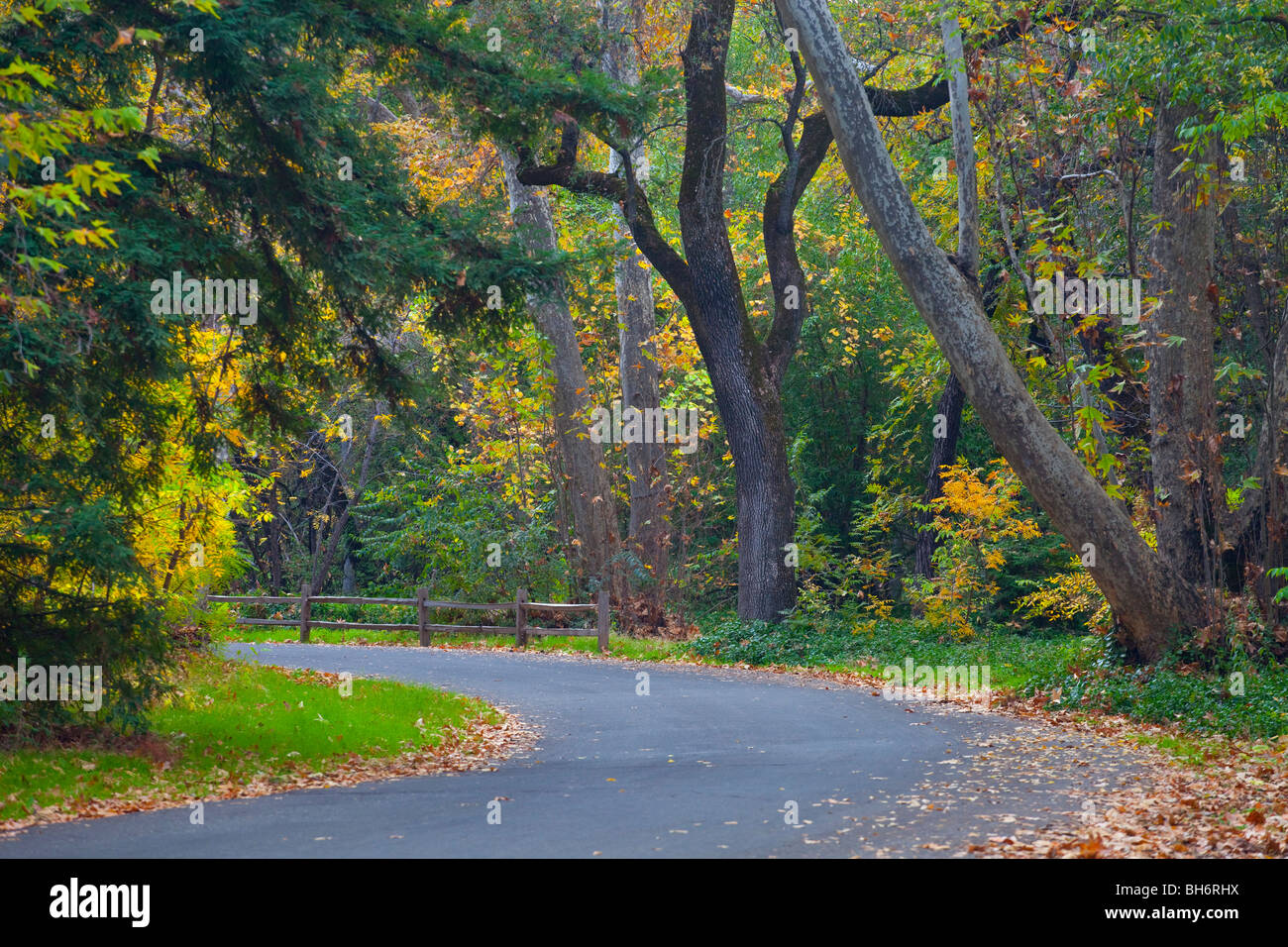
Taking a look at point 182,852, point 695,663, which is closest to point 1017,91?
point 695,663

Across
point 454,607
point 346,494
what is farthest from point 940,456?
point 346,494

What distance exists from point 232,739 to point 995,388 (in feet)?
31.9

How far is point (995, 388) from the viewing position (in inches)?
599

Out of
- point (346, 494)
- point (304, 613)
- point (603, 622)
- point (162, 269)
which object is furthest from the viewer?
point (346, 494)

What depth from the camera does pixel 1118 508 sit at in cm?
1512

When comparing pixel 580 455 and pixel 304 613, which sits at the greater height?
pixel 580 455

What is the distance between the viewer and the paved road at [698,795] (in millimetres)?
7820

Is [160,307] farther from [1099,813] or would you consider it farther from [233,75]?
[1099,813]

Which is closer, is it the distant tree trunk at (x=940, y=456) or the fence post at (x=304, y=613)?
the distant tree trunk at (x=940, y=456)

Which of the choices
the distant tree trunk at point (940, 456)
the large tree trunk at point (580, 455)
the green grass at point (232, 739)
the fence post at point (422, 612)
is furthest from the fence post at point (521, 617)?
the green grass at point (232, 739)

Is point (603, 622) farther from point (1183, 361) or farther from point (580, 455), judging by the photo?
point (1183, 361)

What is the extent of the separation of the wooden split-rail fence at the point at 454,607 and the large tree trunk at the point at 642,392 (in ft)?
5.98

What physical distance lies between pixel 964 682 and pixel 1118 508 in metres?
4.14

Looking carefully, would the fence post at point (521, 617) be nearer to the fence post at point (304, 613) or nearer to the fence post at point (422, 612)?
the fence post at point (422, 612)
